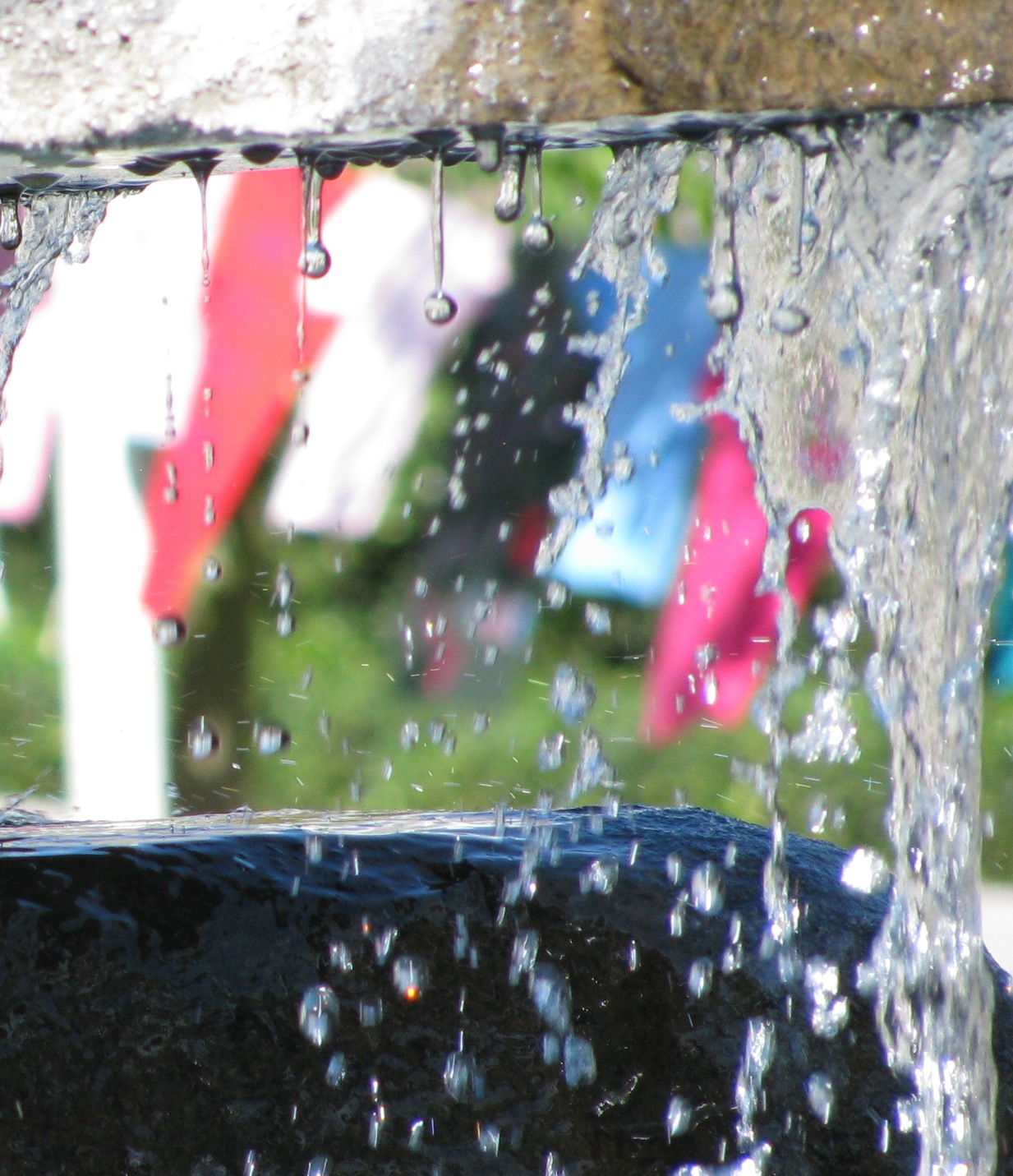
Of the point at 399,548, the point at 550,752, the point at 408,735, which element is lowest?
the point at 550,752

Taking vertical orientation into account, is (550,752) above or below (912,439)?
below

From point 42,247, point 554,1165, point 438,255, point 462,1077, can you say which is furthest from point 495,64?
point 554,1165

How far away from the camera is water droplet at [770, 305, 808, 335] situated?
1612 millimetres

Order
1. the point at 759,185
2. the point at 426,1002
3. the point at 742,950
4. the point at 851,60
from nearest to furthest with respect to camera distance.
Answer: the point at 851,60 < the point at 759,185 < the point at 426,1002 < the point at 742,950

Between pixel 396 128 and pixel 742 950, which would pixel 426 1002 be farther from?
pixel 396 128

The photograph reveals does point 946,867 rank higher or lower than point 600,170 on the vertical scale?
lower

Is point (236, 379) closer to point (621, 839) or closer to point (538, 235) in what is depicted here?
point (621, 839)

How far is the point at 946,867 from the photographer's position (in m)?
2.34

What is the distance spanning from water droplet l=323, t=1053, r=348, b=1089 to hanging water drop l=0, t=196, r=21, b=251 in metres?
1.17

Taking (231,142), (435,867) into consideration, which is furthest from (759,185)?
(435,867)

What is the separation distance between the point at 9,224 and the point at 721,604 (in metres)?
7.41

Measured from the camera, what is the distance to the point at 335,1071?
202 centimetres

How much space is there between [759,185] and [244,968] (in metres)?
1.23

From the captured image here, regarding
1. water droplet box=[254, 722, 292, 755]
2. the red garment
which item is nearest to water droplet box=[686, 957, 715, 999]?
water droplet box=[254, 722, 292, 755]
